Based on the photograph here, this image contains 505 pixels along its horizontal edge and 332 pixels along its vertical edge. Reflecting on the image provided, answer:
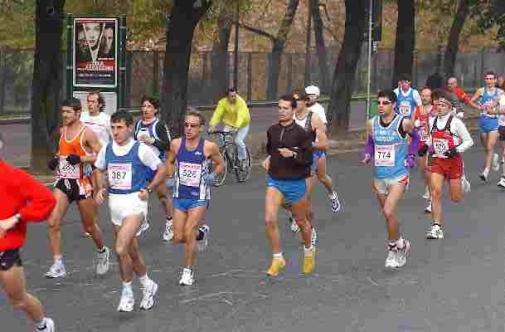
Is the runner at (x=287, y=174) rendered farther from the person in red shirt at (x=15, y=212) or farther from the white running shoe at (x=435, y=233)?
the person in red shirt at (x=15, y=212)

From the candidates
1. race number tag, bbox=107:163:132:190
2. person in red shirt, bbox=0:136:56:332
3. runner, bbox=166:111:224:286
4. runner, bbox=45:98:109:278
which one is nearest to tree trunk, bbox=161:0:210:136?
runner, bbox=45:98:109:278

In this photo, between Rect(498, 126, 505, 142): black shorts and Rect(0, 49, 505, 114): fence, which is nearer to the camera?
Rect(498, 126, 505, 142): black shorts

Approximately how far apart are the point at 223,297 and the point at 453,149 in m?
4.53

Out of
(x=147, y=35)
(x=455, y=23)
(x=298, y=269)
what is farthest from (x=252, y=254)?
(x=455, y=23)

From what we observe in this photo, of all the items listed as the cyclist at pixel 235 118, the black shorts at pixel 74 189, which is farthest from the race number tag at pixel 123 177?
the cyclist at pixel 235 118

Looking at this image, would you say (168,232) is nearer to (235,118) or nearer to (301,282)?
(301,282)

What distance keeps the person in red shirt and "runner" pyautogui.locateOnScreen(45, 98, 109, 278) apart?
3.02 metres

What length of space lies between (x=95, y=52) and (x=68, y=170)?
31.3 ft

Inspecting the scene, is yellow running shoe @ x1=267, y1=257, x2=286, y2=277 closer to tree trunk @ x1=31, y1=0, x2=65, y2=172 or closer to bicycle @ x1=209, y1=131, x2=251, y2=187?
bicycle @ x1=209, y1=131, x2=251, y2=187

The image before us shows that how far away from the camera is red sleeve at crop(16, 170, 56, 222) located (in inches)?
267

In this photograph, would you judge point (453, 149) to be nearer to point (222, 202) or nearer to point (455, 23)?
point (222, 202)

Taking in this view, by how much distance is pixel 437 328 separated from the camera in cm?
805

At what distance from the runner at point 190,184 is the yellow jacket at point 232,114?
822cm

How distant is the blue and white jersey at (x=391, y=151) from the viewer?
1082 cm
